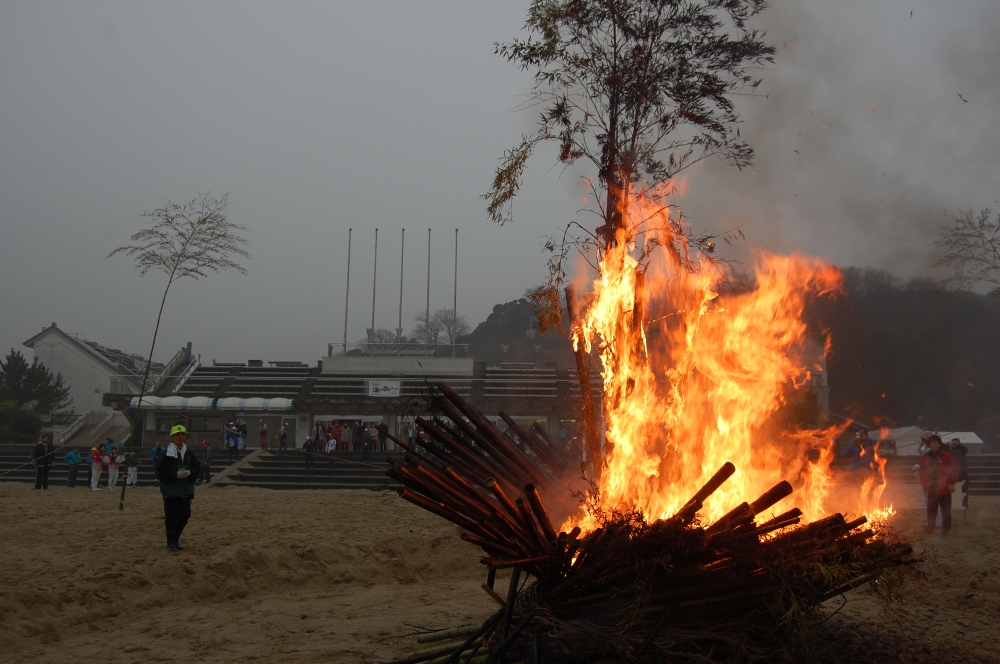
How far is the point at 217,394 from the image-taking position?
1275 inches

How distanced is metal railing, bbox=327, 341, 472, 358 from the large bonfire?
2763 centimetres

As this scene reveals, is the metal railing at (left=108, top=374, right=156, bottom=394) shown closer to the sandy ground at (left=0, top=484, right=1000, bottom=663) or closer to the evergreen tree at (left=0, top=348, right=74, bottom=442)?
the evergreen tree at (left=0, top=348, right=74, bottom=442)

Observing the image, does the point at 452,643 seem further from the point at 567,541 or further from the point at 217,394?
the point at 217,394

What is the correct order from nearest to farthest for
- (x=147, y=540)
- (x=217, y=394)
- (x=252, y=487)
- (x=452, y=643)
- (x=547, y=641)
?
(x=547, y=641), (x=452, y=643), (x=147, y=540), (x=252, y=487), (x=217, y=394)

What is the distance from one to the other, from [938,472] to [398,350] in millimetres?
28567

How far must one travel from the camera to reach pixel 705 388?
6.21 m

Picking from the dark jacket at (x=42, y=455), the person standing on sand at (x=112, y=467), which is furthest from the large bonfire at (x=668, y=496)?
the person standing on sand at (x=112, y=467)

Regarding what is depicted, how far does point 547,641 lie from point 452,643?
40.6 inches

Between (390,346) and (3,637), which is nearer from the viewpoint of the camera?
(3,637)

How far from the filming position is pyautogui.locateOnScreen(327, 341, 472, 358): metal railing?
117 feet

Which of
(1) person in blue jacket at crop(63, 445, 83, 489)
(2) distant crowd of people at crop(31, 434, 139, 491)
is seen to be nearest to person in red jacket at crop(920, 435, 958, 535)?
(2) distant crowd of people at crop(31, 434, 139, 491)

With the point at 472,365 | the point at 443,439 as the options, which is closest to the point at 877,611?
the point at 443,439

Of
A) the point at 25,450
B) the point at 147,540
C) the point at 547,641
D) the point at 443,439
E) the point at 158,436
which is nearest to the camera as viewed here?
the point at 547,641

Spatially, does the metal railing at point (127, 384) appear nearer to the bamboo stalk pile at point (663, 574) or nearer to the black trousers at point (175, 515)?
the black trousers at point (175, 515)
